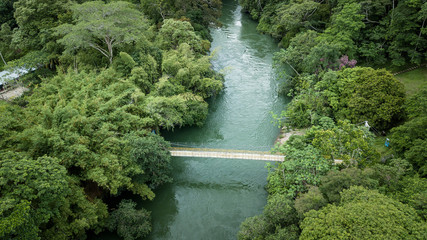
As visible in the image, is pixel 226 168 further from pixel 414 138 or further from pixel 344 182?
pixel 414 138

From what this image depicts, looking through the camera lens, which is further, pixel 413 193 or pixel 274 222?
pixel 274 222

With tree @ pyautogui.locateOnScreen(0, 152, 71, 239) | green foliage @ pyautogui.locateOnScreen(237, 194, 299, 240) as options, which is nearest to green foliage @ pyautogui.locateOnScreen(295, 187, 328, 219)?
green foliage @ pyautogui.locateOnScreen(237, 194, 299, 240)

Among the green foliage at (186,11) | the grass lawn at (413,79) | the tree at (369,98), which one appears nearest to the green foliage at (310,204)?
the tree at (369,98)

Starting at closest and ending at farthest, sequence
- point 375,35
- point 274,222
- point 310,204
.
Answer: point 310,204
point 274,222
point 375,35

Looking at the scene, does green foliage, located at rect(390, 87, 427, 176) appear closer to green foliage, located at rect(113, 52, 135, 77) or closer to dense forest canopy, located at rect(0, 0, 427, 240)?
dense forest canopy, located at rect(0, 0, 427, 240)

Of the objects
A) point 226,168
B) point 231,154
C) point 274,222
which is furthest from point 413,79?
point 274,222

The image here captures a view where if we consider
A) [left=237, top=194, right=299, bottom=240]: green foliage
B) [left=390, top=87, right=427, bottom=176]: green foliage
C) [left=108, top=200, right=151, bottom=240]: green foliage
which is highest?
[left=390, top=87, right=427, bottom=176]: green foliage

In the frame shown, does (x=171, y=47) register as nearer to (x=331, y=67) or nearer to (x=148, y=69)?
(x=148, y=69)

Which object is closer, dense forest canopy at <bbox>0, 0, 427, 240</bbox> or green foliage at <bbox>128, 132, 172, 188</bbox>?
dense forest canopy at <bbox>0, 0, 427, 240</bbox>

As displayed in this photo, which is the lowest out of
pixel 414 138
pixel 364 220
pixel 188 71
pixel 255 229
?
pixel 255 229
